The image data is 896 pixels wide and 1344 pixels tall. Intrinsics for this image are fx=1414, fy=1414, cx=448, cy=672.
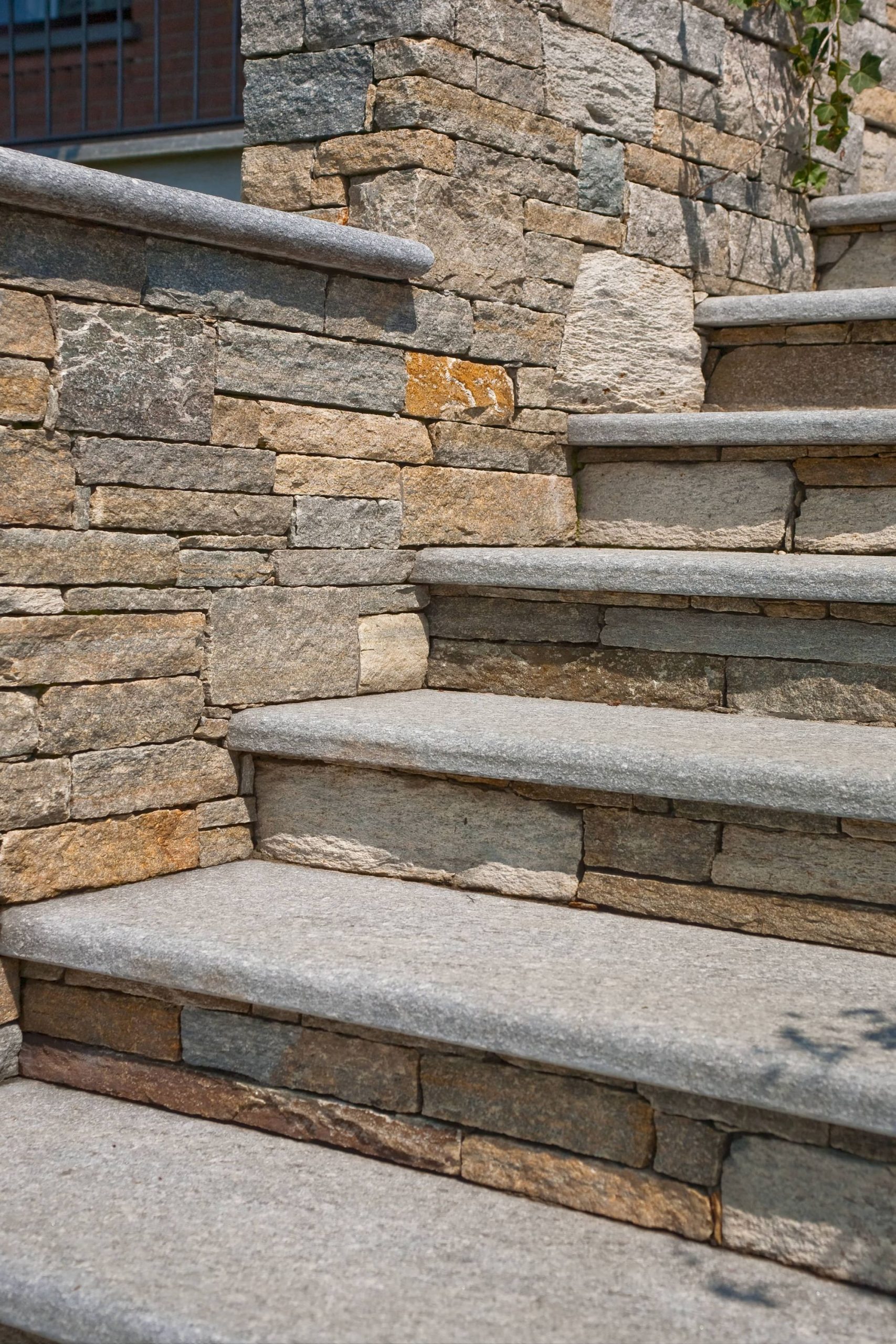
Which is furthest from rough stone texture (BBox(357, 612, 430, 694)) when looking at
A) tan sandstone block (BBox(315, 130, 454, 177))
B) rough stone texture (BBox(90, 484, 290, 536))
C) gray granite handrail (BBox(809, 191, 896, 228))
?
gray granite handrail (BBox(809, 191, 896, 228))

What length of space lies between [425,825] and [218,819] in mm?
421

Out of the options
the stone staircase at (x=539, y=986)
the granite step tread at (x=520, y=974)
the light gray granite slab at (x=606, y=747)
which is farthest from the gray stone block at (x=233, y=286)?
the granite step tread at (x=520, y=974)

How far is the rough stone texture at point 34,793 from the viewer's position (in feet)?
7.72

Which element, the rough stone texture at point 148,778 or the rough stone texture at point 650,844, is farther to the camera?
the rough stone texture at point 148,778

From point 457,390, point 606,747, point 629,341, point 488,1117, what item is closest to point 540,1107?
point 488,1117

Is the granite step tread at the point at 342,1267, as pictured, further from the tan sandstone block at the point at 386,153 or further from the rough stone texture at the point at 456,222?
the tan sandstone block at the point at 386,153

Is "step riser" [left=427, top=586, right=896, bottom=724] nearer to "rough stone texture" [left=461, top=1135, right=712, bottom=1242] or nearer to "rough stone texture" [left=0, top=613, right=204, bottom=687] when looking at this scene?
"rough stone texture" [left=0, top=613, right=204, bottom=687]

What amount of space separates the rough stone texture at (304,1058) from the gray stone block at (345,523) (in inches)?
39.3

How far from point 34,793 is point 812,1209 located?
54.8 inches

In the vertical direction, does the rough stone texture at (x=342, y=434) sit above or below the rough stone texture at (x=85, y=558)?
above

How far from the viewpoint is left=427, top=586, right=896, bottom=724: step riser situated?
261 cm

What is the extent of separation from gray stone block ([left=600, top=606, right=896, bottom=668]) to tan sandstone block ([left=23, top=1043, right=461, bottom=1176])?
3.68ft

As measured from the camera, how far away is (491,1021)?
191cm

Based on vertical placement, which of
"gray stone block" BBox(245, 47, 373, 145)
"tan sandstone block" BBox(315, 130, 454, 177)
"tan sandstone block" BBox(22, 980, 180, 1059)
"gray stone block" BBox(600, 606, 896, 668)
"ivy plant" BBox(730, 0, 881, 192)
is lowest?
"tan sandstone block" BBox(22, 980, 180, 1059)
